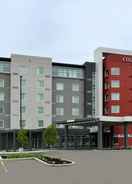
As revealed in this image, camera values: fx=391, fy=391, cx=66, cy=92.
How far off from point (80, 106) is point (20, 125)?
1764 cm

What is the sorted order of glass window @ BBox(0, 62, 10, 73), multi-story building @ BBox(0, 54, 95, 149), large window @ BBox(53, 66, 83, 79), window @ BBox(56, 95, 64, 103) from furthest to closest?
large window @ BBox(53, 66, 83, 79), window @ BBox(56, 95, 64, 103), glass window @ BBox(0, 62, 10, 73), multi-story building @ BBox(0, 54, 95, 149)

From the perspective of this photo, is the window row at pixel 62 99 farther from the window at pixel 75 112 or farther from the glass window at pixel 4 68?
the glass window at pixel 4 68

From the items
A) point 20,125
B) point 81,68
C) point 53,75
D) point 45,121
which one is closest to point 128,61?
point 81,68

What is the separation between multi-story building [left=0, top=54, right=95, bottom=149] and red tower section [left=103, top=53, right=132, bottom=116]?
4341mm

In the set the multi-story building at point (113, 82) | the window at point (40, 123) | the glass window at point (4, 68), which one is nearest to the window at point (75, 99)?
the multi-story building at point (113, 82)

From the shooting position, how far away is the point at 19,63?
80812 millimetres

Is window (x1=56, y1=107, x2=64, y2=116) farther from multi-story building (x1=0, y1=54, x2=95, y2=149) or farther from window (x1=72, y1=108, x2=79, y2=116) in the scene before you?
window (x1=72, y1=108, x2=79, y2=116)

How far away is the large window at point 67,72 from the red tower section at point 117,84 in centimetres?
723

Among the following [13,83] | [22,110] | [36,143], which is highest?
[13,83]

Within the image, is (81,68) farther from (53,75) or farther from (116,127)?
(116,127)

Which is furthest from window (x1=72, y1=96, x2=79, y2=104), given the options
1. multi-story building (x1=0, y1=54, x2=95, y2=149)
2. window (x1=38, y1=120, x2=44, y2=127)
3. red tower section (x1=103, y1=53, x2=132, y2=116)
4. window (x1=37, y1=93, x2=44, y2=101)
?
window (x1=38, y1=120, x2=44, y2=127)

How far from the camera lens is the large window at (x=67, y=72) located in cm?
8606

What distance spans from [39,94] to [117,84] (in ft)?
54.3

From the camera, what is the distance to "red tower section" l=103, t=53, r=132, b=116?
8156 cm
